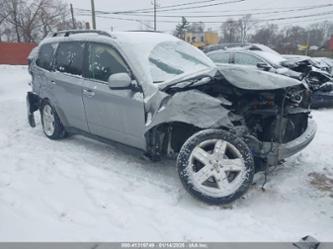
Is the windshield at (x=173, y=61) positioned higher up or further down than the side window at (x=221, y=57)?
higher up

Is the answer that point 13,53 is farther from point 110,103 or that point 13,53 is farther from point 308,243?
point 308,243

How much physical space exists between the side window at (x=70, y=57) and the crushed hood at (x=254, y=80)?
7.32 feet

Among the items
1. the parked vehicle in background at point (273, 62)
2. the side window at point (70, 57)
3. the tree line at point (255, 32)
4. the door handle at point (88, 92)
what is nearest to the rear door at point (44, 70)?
the side window at point (70, 57)

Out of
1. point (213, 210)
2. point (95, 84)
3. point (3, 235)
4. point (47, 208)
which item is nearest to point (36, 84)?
point (95, 84)

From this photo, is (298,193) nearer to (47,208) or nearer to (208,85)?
(208,85)

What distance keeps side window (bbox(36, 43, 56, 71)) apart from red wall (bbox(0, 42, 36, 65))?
77.9 ft

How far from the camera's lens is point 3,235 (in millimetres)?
2904

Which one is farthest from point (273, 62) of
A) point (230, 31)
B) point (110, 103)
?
point (230, 31)

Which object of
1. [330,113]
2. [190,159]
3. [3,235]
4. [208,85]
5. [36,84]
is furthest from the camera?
[330,113]

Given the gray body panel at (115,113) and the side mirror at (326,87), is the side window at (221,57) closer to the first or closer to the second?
the side mirror at (326,87)

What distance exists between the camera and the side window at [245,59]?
943 cm

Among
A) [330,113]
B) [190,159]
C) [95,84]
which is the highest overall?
[95,84]

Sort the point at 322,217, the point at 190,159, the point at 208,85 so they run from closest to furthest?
1. the point at 322,217
2. the point at 190,159
3. the point at 208,85

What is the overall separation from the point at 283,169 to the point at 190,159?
1495mm
